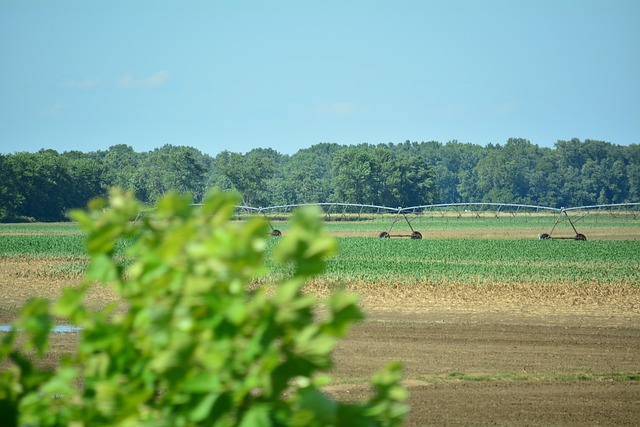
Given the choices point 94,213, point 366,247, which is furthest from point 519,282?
point 94,213

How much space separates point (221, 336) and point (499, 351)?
1682cm

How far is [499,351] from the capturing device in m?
18.0

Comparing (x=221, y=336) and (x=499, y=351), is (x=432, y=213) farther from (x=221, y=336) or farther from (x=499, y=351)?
(x=221, y=336)

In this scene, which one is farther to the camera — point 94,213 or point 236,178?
point 236,178

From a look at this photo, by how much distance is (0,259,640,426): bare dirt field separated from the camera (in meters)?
12.9

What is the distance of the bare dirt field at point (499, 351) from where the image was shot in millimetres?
12867

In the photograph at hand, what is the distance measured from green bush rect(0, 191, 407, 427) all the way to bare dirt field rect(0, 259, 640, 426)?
10.1 m

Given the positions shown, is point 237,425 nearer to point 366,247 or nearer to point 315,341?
point 315,341

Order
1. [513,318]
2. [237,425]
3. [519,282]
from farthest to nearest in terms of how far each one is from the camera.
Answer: [519,282], [513,318], [237,425]

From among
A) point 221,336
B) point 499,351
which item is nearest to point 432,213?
point 499,351

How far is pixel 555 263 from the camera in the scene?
4406 centimetres

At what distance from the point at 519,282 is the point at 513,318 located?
9264 mm

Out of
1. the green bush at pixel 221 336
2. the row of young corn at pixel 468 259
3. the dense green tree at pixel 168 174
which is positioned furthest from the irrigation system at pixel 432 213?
the green bush at pixel 221 336

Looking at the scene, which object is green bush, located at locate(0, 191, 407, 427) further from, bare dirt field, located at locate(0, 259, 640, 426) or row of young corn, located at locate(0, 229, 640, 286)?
row of young corn, located at locate(0, 229, 640, 286)
